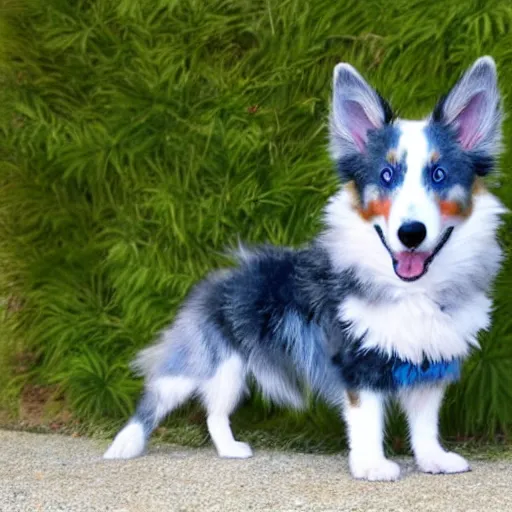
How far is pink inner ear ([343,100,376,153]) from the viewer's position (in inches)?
108

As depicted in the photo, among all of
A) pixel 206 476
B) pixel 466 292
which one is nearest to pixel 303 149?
pixel 466 292

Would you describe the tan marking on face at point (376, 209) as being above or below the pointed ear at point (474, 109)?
below

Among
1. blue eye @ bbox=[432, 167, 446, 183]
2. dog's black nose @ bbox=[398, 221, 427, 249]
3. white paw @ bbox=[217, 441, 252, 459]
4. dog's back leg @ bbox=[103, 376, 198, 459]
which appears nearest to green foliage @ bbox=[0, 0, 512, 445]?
white paw @ bbox=[217, 441, 252, 459]

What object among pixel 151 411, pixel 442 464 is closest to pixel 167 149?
pixel 151 411

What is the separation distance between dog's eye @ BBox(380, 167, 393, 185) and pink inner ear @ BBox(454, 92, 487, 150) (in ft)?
0.76

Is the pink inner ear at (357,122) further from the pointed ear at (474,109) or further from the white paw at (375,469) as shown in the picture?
the white paw at (375,469)

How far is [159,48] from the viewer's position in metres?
3.60

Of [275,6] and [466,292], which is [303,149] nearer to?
[275,6]

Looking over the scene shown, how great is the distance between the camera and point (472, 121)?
8.86 ft

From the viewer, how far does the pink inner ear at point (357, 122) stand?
2746mm

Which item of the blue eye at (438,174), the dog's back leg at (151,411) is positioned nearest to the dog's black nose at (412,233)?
the blue eye at (438,174)

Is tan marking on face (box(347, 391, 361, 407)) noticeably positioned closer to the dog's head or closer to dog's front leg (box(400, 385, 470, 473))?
dog's front leg (box(400, 385, 470, 473))

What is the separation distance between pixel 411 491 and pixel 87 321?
146 cm

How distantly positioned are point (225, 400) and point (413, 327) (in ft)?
2.18
